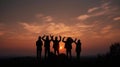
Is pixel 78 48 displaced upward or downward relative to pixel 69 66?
upward

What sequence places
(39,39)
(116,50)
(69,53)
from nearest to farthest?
(39,39), (69,53), (116,50)

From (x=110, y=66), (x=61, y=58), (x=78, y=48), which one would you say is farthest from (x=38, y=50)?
(x=110, y=66)

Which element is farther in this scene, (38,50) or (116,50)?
(116,50)

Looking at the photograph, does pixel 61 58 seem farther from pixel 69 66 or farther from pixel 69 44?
pixel 69 66

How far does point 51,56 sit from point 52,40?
228cm

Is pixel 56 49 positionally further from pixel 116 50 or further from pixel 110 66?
pixel 116 50

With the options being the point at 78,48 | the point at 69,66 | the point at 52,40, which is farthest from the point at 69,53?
the point at 69,66

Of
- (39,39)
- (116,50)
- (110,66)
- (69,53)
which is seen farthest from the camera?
(116,50)

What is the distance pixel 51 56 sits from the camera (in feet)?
94.9

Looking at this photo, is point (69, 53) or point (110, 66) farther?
point (69, 53)

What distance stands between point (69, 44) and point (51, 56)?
327 centimetres

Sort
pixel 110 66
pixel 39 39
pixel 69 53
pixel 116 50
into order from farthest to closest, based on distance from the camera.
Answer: pixel 116 50
pixel 69 53
pixel 39 39
pixel 110 66

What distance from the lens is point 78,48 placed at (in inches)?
1206

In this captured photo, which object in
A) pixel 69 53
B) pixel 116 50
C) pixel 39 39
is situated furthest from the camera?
pixel 116 50
